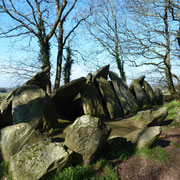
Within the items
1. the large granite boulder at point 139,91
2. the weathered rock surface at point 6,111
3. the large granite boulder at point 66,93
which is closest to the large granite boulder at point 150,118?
the large granite boulder at point 66,93

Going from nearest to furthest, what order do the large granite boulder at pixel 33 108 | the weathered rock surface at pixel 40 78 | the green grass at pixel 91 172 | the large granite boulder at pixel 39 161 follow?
the large granite boulder at pixel 39 161, the green grass at pixel 91 172, the large granite boulder at pixel 33 108, the weathered rock surface at pixel 40 78

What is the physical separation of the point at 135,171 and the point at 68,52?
50.6 ft

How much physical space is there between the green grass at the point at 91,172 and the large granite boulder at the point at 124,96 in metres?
6.58

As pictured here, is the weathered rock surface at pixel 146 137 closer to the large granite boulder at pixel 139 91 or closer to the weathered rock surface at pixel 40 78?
the weathered rock surface at pixel 40 78

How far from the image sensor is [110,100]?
408 inches

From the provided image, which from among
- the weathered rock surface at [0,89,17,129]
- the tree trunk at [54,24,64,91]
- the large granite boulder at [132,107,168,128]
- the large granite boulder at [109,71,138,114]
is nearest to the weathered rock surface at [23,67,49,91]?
the weathered rock surface at [0,89,17,129]

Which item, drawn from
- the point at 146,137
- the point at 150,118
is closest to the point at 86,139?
the point at 146,137

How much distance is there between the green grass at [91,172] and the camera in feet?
11.7

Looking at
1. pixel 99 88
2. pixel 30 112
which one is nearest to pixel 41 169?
pixel 30 112

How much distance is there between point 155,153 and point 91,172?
1.98 meters

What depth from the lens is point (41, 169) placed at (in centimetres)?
345

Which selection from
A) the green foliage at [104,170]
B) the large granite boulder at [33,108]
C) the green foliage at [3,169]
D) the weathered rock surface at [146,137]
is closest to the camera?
the green foliage at [104,170]

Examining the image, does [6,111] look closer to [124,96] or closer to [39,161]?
[39,161]

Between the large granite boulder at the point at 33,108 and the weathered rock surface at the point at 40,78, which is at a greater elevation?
the weathered rock surface at the point at 40,78
